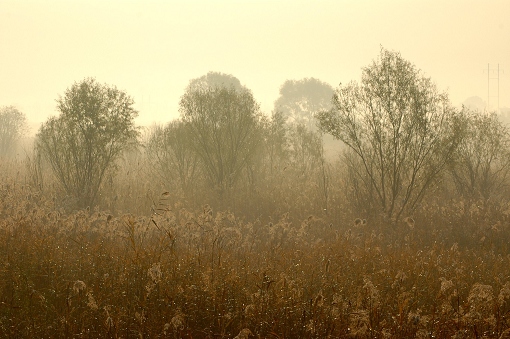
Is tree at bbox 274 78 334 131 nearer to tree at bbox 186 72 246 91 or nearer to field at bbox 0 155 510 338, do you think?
tree at bbox 186 72 246 91

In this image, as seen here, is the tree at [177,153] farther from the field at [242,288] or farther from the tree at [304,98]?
the tree at [304,98]

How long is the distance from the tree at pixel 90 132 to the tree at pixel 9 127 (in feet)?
68.2

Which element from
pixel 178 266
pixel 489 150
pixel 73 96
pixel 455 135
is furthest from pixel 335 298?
pixel 489 150

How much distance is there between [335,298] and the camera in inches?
159

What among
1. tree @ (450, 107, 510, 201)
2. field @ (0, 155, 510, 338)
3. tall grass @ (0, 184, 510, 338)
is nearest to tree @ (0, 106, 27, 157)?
field @ (0, 155, 510, 338)

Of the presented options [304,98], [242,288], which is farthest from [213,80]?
[242,288]

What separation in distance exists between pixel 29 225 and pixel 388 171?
9197mm

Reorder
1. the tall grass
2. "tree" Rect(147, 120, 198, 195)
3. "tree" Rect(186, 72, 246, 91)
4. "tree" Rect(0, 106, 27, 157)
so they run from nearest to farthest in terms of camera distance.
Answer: the tall grass → "tree" Rect(147, 120, 198, 195) → "tree" Rect(0, 106, 27, 157) → "tree" Rect(186, 72, 246, 91)

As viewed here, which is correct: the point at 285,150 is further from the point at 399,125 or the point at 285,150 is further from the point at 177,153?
the point at 399,125

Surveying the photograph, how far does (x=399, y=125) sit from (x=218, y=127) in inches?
268

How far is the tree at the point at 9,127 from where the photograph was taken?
30484 millimetres

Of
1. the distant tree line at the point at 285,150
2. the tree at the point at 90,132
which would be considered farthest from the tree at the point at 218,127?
the tree at the point at 90,132

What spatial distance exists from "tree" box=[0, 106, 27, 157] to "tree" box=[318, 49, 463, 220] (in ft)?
86.7

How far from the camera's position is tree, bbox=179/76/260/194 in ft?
51.3
